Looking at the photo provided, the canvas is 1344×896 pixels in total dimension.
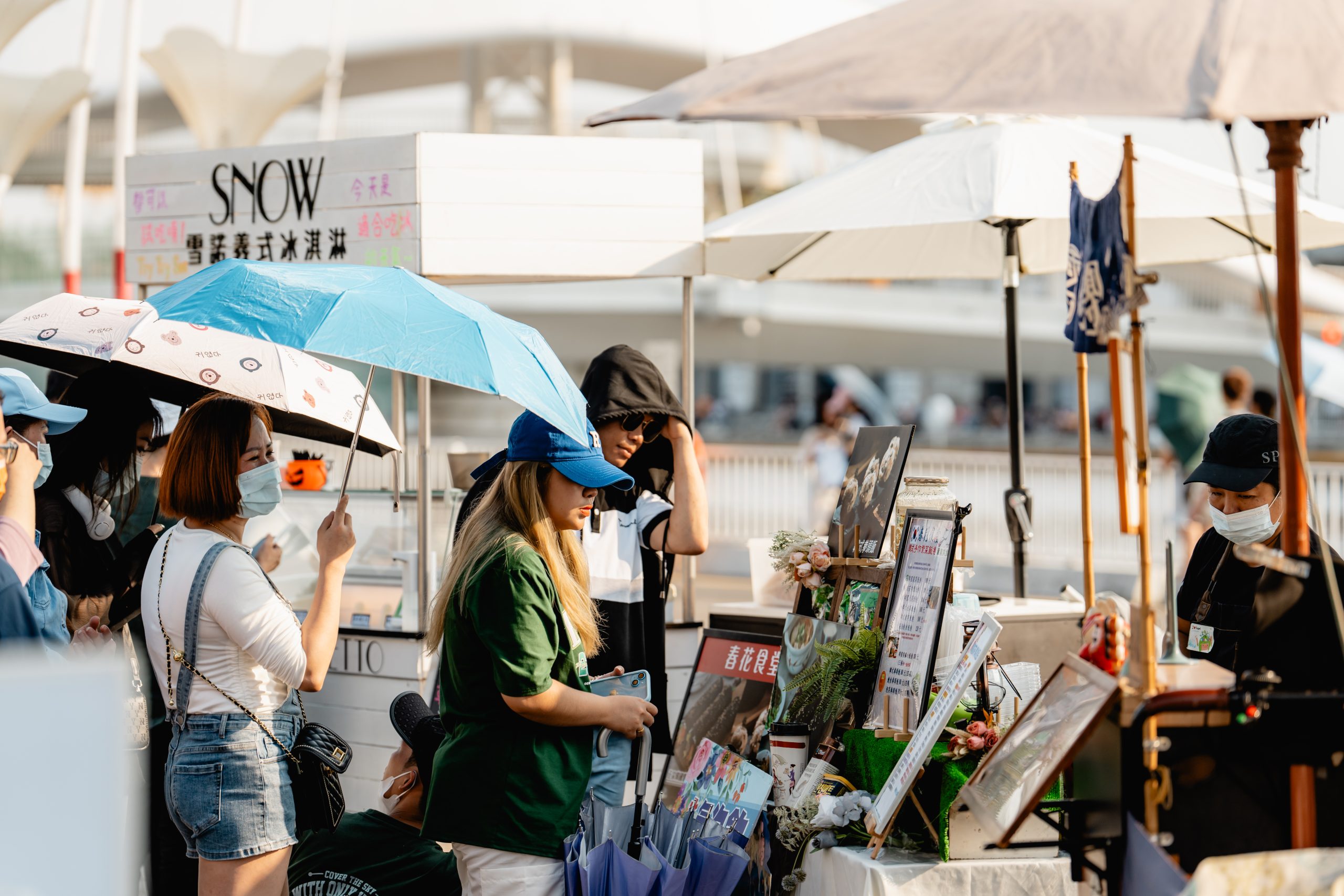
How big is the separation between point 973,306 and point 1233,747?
35.1 metres

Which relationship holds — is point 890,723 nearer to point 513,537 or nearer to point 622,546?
point 513,537

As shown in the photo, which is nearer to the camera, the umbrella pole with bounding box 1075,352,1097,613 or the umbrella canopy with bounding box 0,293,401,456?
the umbrella pole with bounding box 1075,352,1097,613

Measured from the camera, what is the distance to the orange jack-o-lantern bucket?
19.6 feet

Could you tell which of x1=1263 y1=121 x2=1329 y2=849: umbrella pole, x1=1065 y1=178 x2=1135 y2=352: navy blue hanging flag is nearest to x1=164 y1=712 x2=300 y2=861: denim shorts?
x1=1065 y1=178 x2=1135 y2=352: navy blue hanging flag

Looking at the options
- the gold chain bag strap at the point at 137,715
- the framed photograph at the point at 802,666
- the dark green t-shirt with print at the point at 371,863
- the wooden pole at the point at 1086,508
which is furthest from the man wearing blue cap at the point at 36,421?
the wooden pole at the point at 1086,508

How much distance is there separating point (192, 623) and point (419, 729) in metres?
1.14

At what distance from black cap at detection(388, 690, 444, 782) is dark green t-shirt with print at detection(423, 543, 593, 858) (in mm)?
863

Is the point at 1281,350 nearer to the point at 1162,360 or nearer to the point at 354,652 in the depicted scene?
the point at 354,652

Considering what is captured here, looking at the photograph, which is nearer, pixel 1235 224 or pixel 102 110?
pixel 1235 224

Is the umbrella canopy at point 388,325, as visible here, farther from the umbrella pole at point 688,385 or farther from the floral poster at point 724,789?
the umbrella pole at point 688,385

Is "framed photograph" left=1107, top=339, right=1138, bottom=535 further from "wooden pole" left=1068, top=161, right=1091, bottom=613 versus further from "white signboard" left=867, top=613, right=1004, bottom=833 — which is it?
"white signboard" left=867, top=613, right=1004, bottom=833

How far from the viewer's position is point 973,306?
36219 millimetres

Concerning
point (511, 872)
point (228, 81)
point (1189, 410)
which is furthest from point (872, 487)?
point (228, 81)

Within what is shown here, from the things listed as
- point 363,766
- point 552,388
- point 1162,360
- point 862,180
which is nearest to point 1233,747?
point 552,388
